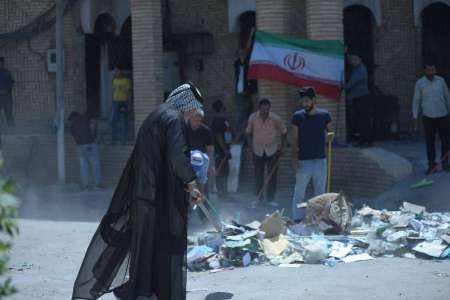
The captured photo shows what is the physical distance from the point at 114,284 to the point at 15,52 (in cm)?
1373

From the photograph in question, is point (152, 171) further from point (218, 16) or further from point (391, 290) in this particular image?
point (218, 16)

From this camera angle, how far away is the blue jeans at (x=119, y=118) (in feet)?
62.0

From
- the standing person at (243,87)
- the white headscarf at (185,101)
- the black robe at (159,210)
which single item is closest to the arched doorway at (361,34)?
the standing person at (243,87)

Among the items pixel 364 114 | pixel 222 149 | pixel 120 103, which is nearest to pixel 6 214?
pixel 222 149

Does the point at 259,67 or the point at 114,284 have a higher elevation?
the point at 259,67

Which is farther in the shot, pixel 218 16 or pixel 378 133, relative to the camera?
pixel 218 16

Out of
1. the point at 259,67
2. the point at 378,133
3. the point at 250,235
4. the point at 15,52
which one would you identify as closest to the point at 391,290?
the point at 250,235

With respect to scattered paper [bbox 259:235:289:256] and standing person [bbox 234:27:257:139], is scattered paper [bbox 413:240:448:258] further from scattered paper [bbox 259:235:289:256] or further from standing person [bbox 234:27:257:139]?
standing person [bbox 234:27:257:139]

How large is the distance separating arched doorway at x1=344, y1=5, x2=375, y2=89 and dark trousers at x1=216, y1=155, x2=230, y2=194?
3940 mm

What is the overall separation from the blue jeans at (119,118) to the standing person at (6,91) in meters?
2.56

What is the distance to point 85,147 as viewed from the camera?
695 inches

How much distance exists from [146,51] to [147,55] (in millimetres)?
77

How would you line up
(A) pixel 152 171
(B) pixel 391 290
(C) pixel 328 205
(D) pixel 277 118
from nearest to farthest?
(A) pixel 152 171
(B) pixel 391 290
(C) pixel 328 205
(D) pixel 277 118

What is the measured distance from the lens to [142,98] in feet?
57.4
